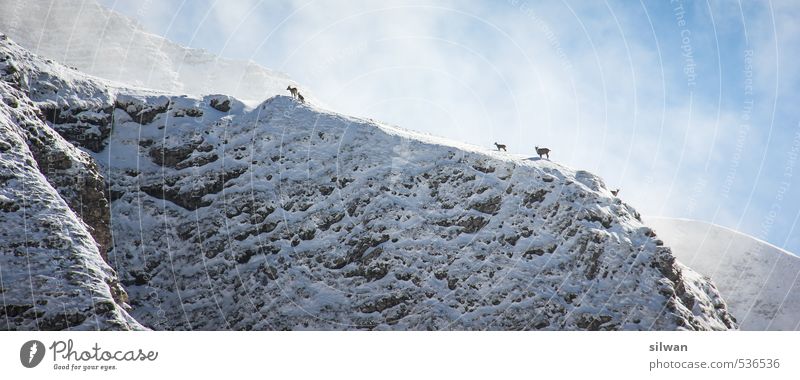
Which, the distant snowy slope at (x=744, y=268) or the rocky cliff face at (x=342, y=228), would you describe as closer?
the rocky cliff face at (x=342, y=228)

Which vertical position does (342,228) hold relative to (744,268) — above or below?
below

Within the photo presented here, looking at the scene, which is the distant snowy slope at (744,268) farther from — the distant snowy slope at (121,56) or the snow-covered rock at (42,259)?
the distant snowy slope at (121,56)

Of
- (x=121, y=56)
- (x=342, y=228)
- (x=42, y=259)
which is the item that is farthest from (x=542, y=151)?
(x=121, y=56)

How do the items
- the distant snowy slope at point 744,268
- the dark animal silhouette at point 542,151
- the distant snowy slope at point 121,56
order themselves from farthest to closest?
the distant snowy slope at point 121,56 → the distant snowy slope at point 744,268 → the dark animal silhouette at point 542,151

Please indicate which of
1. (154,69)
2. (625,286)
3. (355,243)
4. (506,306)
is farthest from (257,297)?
(154,69)

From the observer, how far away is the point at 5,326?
80.6ft

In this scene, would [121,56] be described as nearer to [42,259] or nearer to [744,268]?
[744,268]

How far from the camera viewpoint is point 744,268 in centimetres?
8794

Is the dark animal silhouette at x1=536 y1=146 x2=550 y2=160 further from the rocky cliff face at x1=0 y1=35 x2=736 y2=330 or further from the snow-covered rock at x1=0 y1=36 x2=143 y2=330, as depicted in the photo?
the snow-covered rock at x1=0 y1=36 x2=143 y2=330

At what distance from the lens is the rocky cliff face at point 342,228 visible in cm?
4550

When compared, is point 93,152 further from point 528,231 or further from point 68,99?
point 528,231

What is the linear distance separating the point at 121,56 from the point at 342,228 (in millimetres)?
153174

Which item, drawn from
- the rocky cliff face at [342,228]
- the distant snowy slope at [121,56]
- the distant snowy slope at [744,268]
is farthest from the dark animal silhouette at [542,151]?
the distant snowy slope at [121,56]

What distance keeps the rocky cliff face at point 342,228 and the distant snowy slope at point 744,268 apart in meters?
28.7
